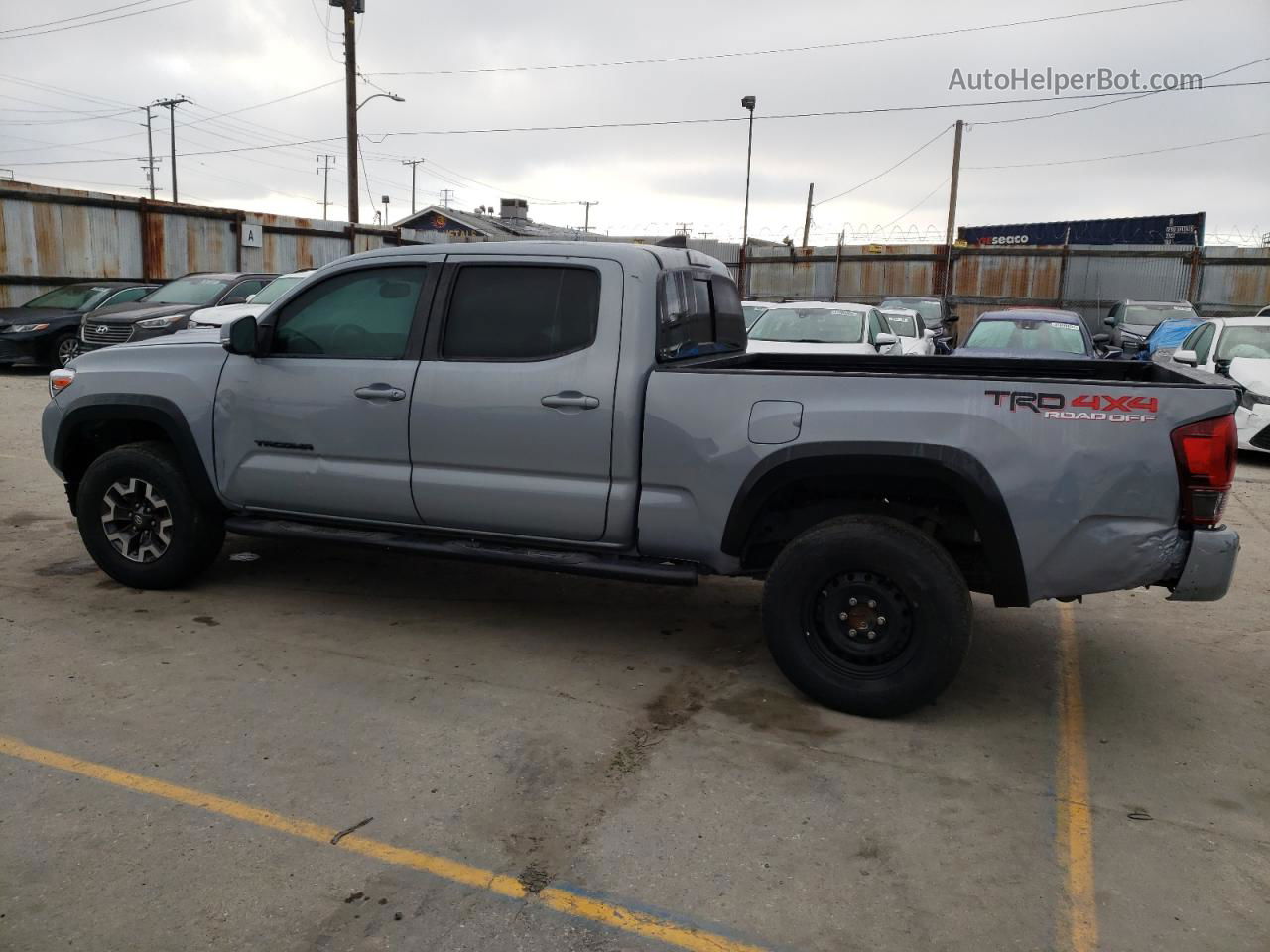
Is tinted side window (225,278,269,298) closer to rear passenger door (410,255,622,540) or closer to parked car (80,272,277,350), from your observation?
parked car (80,272,277,350)

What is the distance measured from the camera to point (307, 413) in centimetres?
521

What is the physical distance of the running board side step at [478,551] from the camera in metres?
4.61

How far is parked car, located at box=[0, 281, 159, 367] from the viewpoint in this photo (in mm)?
16469

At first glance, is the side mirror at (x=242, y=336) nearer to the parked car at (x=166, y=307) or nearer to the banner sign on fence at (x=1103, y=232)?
the parked car at (x=166, y=307)

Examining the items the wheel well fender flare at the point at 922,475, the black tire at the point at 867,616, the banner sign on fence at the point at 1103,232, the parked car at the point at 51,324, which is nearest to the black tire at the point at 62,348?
the parked car at the point at 51,324

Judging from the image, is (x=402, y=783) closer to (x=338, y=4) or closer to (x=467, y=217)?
(x=338, y=4)

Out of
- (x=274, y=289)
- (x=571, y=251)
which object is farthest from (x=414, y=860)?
(x=274, y=289)

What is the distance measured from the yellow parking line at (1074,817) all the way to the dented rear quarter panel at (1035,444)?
0.64m

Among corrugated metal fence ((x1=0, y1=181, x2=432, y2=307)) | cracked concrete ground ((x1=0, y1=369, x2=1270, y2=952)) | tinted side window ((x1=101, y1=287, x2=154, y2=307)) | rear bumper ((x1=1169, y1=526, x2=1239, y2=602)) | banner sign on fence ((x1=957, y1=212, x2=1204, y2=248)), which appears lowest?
cracked concrete ground ((x1=0, y1=369, x2=1270, y2=952))

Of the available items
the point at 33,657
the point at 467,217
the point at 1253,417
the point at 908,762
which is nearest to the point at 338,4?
the point at 1253,417

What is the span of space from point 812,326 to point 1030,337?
9.46 ft

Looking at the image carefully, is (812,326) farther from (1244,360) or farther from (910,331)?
(1244,360)

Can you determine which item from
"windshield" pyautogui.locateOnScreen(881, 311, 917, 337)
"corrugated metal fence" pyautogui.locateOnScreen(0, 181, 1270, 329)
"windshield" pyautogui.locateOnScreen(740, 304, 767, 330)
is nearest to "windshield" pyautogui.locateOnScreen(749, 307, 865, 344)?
A: "windshield" pyautogui.locateOnScreen(740, 304, 767, 330)

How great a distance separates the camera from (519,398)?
15.5 ft
